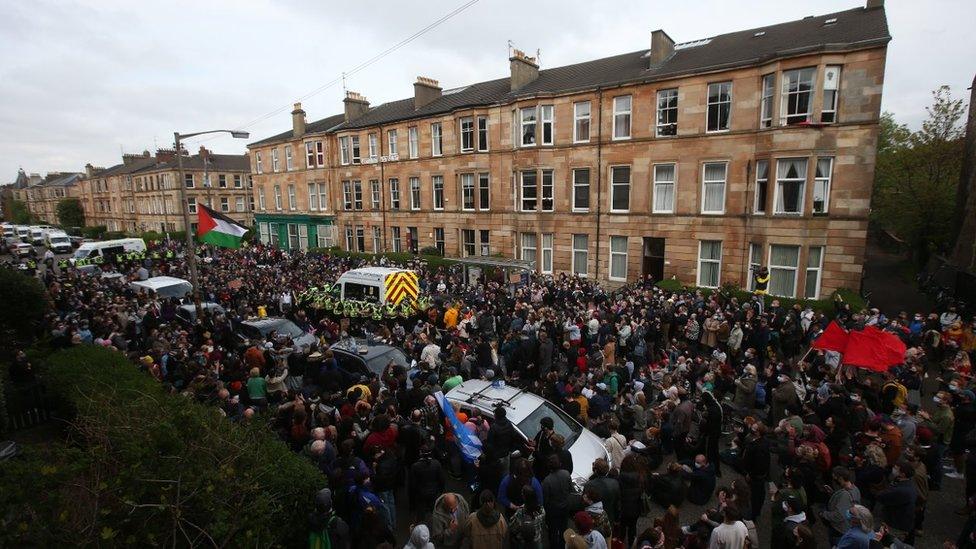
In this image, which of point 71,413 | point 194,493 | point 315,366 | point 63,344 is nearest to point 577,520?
point 194,493

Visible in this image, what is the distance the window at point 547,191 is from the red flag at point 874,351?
17538 mm

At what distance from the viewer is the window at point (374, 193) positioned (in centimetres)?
3484

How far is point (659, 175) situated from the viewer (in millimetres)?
22797

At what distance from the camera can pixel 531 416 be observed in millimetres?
8242

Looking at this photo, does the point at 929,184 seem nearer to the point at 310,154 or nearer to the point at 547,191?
the point at 547,191

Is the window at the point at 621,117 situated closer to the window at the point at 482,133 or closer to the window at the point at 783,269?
the window at the point at 482,133

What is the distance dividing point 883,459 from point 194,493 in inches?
340

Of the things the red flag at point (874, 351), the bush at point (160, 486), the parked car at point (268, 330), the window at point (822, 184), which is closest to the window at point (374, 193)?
the parked car at point (268, 330)

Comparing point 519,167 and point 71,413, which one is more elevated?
point 519,167

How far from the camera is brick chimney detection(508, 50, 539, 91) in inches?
1081

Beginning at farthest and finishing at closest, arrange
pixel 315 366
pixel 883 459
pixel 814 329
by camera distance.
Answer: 1. pixel 814 329
2. pixel 315 366
3. pixel 883 459

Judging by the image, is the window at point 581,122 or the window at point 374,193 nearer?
the window at point 581,122

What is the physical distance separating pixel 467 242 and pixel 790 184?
17558 mm

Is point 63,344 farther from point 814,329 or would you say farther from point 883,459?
point 814,329
